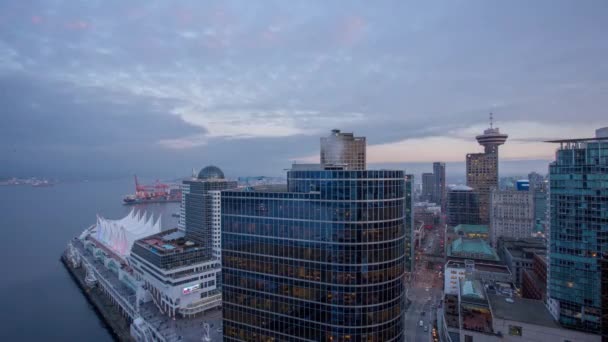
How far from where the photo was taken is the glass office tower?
34.1 meters

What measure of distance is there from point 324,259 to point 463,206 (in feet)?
560

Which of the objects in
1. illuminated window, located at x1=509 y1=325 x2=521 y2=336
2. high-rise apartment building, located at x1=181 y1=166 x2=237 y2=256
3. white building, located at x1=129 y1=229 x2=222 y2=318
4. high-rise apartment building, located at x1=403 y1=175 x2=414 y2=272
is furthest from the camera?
high-rise apartment building, located at x1=181 y1=166 x2=237 y2=256

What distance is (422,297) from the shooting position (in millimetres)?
84500

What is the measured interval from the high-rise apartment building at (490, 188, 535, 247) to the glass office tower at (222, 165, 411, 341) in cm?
13186

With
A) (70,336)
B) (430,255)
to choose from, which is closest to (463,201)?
(430,255)

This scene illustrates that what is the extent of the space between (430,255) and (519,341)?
8737cm

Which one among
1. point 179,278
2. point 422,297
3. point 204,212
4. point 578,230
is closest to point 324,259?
point 578,230

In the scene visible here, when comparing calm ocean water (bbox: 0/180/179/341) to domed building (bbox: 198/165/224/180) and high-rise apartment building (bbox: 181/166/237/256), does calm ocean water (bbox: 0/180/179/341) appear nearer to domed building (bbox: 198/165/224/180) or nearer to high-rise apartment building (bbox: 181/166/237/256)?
high-rise apartment building (bbox: 181/166/237/256)

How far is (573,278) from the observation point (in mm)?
49438

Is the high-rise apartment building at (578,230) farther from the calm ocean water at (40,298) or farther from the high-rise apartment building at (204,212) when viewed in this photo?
the calm ocean water at (40,298)

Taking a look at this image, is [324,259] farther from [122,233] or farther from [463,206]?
[463,206]

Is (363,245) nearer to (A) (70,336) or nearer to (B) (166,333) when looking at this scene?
(B) (166,333)

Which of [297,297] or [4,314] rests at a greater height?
[297,297]

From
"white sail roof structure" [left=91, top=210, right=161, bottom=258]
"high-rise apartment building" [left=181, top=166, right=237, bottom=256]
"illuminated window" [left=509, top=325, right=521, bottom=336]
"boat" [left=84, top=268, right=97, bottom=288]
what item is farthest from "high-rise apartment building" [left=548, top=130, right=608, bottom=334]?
"boat" [left=84, top=268, right=97, bottom=288]
